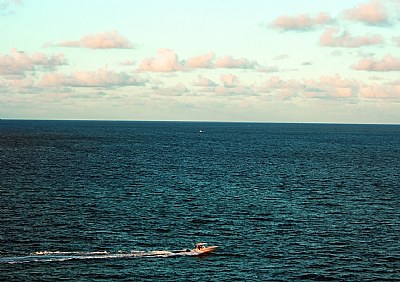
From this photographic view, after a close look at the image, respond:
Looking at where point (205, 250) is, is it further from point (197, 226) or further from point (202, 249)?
point (197, 226)

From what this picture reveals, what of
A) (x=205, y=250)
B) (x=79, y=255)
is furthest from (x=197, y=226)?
(x=79, y=255)

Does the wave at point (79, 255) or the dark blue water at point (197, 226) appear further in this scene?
the wave at point (79, 255)

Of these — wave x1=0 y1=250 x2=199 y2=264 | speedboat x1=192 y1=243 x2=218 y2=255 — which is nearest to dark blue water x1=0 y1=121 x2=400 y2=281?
wave x1=0 y1=250 x2=199 y2=264

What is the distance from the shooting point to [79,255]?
74438 mm

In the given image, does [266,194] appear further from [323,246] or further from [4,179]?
[4,179]

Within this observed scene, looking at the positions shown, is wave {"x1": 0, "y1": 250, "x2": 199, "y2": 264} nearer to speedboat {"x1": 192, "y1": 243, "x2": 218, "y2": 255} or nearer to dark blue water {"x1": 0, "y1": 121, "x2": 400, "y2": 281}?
dark blue water {"x1": 0, "y1": 121, "x2": 400, "y2": 281}

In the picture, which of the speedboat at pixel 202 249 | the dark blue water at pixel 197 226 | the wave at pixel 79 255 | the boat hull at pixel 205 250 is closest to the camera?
the dark blue water at pixel 197 226

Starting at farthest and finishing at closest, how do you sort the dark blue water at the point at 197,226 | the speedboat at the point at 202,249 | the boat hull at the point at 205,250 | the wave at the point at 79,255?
the speedboat at the point at 202,249, the boat hull at the point at 205,250, the wave at the point at 79,255, the dark blue water at the point at 197,226

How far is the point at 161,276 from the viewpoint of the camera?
224 feet

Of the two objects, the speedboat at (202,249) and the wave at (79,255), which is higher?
the speedboat at (202,249)

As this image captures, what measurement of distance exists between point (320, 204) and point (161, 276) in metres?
54.9

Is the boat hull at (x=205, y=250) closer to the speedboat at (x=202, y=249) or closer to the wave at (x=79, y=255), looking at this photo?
the speedboat at (x=202, y=249)

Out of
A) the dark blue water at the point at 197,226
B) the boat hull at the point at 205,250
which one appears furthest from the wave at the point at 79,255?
the boat hull at the point at 205,250

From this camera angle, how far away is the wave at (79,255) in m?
71.8
